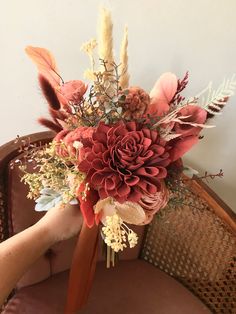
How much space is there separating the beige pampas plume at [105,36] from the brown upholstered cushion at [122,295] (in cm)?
63

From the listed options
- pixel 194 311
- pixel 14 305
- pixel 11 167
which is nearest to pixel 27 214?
pixel 11 167

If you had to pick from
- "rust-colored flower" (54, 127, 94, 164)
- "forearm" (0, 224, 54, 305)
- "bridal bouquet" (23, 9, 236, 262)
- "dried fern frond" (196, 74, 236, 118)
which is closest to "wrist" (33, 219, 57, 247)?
"forearm" (0, 224, 54, 305)

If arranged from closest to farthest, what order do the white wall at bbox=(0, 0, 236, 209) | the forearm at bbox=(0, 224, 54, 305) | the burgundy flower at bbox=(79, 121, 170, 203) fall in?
the burgundy flower at bbox=(79, 121, 170, 203), the forearm at bbox=(0, 224, 54, 305), the white wall at bbox=(0, 0, 236, 209)

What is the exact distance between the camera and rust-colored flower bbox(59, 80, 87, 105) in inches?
26.1

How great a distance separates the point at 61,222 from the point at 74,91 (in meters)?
0.32

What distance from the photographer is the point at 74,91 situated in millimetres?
664

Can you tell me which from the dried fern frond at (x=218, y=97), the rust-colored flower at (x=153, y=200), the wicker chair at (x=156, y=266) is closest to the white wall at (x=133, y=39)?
the wicker chair at (x=156, y=266)

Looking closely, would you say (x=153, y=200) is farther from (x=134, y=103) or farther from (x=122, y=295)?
(x=122, y=295)

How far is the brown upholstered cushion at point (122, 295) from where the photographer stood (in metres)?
0.98

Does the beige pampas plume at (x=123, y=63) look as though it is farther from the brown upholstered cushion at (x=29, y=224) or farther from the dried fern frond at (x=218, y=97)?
the brown upholstered cushion at (x=29, y=224)

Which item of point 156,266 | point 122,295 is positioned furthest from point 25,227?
point 156,266

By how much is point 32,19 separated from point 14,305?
0.73 m

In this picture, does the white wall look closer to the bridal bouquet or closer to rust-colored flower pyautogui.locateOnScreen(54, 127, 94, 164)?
the bridal bouquet

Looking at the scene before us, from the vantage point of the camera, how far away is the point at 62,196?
0.73 metres
